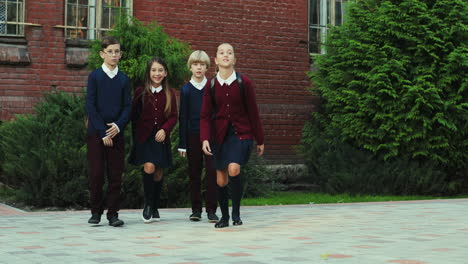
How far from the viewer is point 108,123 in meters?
7.66

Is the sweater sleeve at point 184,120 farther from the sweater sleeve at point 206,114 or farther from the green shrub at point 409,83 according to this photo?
the green shrub at point 409,83

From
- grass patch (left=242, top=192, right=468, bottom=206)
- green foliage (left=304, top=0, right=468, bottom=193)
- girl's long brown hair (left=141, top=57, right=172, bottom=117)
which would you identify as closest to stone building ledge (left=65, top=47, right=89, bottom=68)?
grass patch (left=242, top=192, right=468, bottom=206)

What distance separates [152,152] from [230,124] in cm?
93

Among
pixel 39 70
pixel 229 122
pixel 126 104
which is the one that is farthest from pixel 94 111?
pixel 39 70

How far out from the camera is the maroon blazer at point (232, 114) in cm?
756

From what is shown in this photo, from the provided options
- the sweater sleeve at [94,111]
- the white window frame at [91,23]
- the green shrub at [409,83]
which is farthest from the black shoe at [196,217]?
the white window frame at [91,23]

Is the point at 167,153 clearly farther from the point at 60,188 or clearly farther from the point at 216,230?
the point at 60,188

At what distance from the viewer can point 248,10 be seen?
15.3m

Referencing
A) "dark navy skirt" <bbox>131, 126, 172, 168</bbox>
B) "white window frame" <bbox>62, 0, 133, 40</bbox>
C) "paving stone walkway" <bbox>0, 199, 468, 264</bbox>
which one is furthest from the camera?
"white window frame" <bbox>62, 0, 133, 40</bbox>

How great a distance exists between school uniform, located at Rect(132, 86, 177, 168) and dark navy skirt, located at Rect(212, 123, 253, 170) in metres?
0.68

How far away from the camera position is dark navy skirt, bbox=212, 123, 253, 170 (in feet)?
24.6

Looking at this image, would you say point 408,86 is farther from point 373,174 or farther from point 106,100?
point 106,100

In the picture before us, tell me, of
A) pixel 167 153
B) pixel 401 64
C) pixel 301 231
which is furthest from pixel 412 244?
pixel 401 64

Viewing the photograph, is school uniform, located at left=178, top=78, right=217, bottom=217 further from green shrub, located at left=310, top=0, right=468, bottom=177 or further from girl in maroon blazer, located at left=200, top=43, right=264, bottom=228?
green shrub, located at left=310, top=0, right=468, bottom=177
